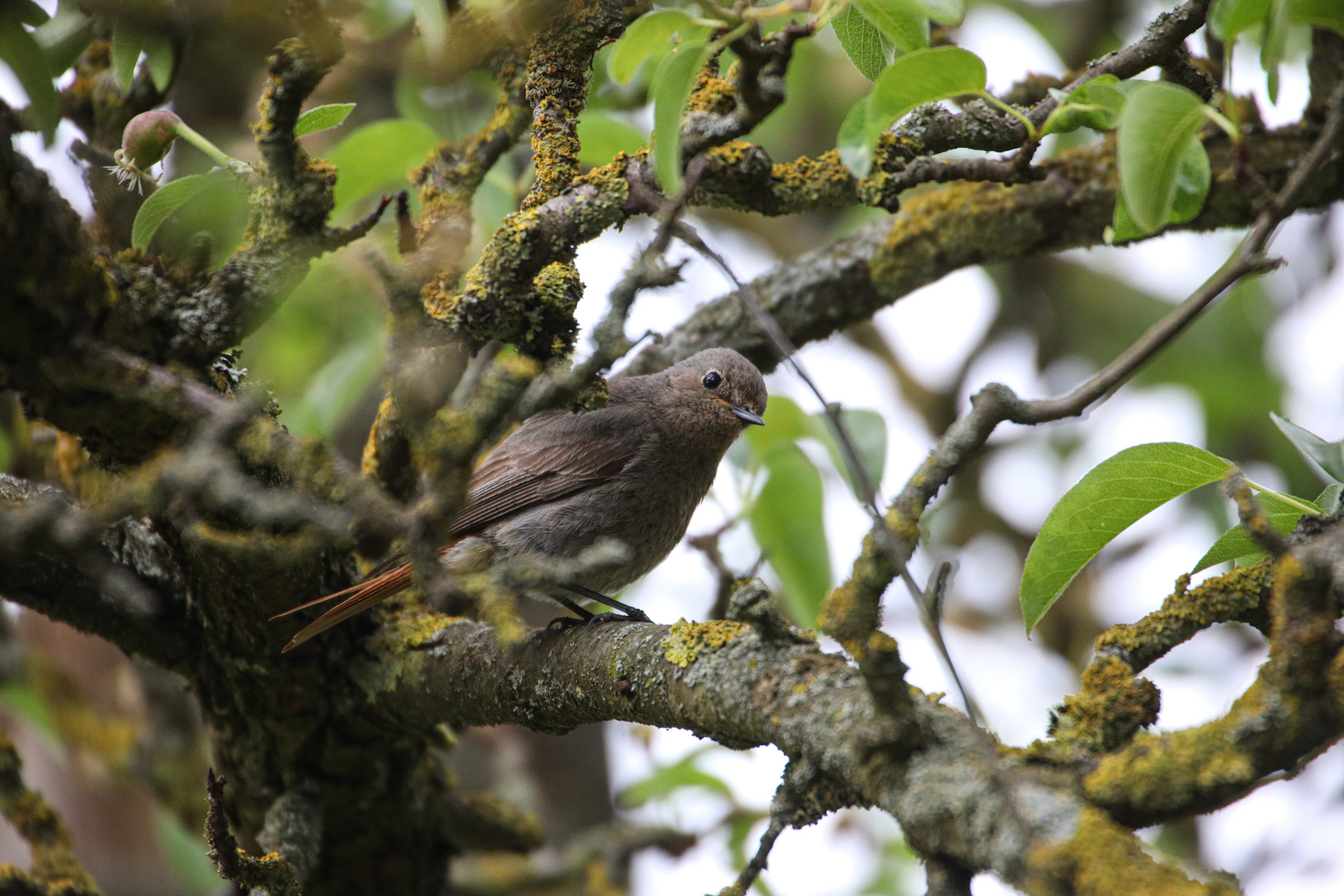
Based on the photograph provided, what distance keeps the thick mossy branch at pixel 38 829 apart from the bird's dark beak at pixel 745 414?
2878mm

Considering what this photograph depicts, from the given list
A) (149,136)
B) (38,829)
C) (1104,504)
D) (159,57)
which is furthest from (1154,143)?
(38,829)

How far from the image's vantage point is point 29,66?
2.45 metres

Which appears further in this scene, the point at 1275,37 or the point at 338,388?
the point at 338,388

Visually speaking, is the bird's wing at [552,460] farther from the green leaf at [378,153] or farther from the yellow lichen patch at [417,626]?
the green leaf at [378,153]

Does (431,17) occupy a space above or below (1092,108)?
above

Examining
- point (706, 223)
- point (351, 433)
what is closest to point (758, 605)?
point (351, 433)

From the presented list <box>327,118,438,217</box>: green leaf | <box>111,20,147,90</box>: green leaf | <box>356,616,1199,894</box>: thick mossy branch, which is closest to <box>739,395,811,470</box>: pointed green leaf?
<box>356,616,1199,894</box>: thick mossy branch

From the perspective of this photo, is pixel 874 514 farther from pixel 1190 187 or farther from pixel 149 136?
pixel 149 136

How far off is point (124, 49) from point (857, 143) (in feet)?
5.98

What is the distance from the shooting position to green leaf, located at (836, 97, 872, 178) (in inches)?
82.4

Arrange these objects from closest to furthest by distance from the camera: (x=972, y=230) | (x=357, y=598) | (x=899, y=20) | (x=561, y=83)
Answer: (x=899, y=20) → (x=561, y=83) → (x=357, y=598) → (x=972, y=230)

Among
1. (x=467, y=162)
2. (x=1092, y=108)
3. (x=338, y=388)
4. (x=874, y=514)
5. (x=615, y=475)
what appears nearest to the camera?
(x=874, y=514)

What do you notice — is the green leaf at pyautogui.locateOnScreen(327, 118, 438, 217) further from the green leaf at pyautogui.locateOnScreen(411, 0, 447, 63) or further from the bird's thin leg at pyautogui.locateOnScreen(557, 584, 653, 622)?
the bird's thin leg at pyautogui.locateOnScreen(557, 584, 653, 622)

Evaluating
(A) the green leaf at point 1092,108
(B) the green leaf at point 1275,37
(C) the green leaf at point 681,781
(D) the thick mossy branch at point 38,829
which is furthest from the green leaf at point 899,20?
(D) the thick mossy branch at point 38,829
